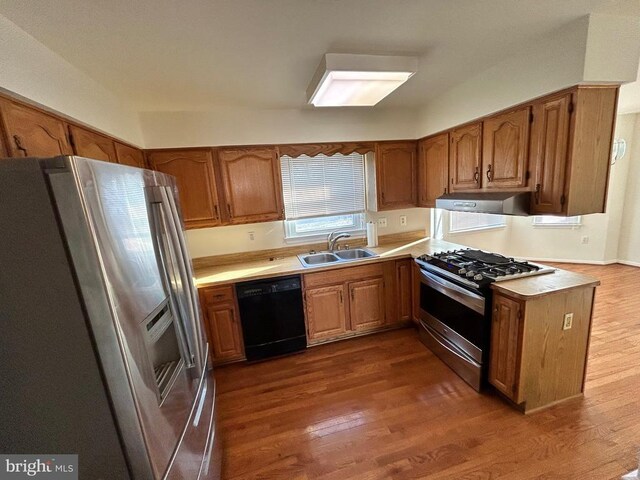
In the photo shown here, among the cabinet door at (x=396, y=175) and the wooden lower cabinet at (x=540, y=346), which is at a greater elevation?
the cabinet door at (x=396, y=175)

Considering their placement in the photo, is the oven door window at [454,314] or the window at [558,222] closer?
the oven door window at [454,314]

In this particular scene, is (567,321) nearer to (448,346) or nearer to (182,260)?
(448,346)

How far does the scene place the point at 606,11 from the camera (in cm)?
149

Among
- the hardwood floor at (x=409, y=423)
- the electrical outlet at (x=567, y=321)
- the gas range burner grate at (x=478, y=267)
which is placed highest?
the gas range burner grate at (x=478, y=267)

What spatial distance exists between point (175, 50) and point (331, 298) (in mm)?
2311

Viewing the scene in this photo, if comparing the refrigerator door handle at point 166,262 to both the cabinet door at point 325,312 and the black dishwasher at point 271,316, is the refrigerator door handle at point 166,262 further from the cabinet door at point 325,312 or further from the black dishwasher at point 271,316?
the cabinet door at point 325,312

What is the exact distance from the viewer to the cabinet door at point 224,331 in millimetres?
2469

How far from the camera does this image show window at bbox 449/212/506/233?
14.7 ft

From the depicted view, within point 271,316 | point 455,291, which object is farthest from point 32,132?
point 455,291

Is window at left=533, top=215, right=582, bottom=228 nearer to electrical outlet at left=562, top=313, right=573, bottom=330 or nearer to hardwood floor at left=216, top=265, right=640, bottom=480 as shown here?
hardwood floor at left=216, top=265, right=640, bottom=480

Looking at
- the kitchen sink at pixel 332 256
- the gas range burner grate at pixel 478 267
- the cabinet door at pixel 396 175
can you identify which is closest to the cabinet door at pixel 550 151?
the gas range burner grate at pixel 478 267

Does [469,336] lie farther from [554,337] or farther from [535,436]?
[535,436]

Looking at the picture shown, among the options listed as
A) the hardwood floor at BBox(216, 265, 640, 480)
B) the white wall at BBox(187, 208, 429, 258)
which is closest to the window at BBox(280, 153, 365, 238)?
the white wall at BBox(187, 208, 429, 258)

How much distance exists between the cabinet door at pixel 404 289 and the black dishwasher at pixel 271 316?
3.60 feet
